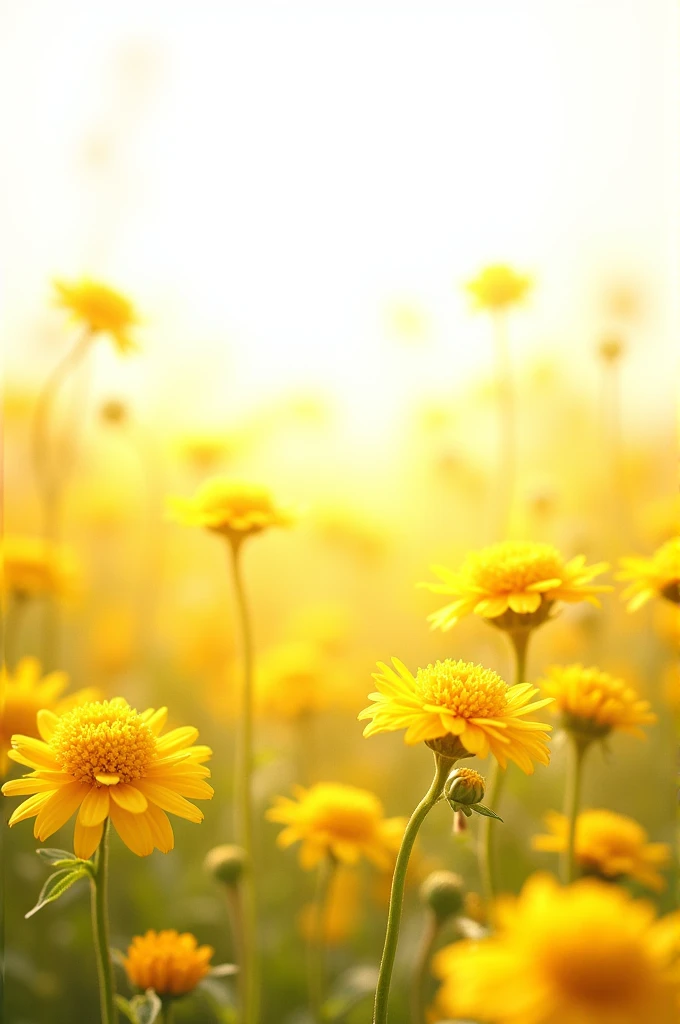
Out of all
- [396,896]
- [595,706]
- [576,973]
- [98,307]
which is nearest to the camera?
[576,973]

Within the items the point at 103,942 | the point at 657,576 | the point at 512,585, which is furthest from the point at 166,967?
the point at 657,576

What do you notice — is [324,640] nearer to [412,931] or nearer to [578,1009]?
[412,931]

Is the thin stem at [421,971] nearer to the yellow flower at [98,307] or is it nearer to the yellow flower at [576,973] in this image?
the yellow flower at [576,973]

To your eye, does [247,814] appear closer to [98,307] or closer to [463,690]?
[463,690]

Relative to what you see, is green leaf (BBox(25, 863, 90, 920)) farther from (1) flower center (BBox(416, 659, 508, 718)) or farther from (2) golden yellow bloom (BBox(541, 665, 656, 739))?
(2) golden yellow bloom (BBox(541, 665, 656, 739))

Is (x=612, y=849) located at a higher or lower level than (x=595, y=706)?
lower

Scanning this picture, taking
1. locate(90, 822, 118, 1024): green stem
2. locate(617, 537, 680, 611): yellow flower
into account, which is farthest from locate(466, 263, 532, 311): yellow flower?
locate(90, 822, 118, 1024): green stem

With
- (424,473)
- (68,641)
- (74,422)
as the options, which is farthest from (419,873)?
(68,641)
